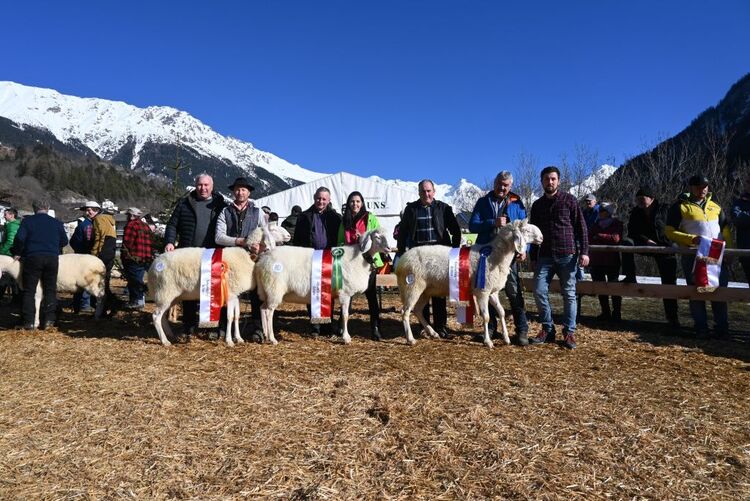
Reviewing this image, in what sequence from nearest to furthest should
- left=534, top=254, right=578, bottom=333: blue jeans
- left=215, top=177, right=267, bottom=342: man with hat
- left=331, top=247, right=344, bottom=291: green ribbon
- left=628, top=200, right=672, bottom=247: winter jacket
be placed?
left=534, top=254, right=578, bottom=333: blue jeans → left=331, top=247, right=344, bottom=291: green ribbon → left=215, top=177, right=267, bottom=342: man with hat → left=628, top=200, right=672, bottom=247: winter jacket

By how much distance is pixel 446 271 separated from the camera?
6.71 meters

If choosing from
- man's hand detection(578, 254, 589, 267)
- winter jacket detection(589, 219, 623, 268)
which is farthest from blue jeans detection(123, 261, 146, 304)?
winter jacket detection(589, 219, 623, 268)

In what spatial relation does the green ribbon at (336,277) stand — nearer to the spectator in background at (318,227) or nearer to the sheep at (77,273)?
the spectator in background at (318,227)

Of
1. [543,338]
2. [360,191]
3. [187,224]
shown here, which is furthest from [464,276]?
[360,191]

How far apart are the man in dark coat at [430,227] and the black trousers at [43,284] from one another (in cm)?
615

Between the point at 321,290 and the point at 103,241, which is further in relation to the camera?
the point at 103,241

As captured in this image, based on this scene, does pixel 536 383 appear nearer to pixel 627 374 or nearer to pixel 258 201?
pixel 627 374

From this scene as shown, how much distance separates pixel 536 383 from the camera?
491 centimetres

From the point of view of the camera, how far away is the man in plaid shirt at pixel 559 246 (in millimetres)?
6367

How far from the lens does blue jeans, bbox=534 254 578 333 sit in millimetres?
6422

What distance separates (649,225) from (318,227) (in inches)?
244

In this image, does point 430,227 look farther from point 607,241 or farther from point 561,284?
point 607,241

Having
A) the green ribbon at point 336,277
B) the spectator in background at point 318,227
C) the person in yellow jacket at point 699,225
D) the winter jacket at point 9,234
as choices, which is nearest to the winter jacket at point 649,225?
the person in yellow jacket at point 699,225

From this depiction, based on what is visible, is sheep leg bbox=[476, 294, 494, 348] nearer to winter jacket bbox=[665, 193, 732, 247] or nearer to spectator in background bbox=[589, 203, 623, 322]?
winter jacket bbox=[665, 193, 732, 247]
